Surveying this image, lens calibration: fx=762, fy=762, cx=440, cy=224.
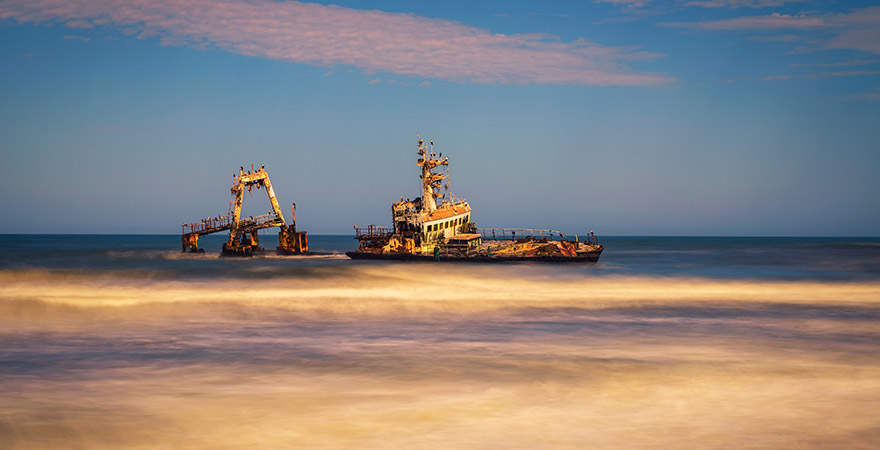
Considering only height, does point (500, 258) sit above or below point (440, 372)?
above

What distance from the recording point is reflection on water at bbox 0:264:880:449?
12.5m

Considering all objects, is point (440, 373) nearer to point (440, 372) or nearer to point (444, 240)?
point (440, 372)

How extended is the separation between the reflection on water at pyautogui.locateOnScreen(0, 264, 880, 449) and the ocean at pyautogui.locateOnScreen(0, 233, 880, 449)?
69mm

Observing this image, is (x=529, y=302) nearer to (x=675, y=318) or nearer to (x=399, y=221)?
(x=675, y=318)

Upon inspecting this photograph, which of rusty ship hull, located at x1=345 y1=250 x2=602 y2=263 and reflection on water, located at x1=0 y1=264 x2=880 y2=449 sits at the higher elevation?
rusty ship hull, located at x1=345 y1=250 x2=602 y2=263

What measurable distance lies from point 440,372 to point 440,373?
109 millimetres

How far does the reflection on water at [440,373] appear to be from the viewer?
12.5 meters

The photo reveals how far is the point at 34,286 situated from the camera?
45.9 m

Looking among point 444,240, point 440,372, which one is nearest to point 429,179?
point 444,240

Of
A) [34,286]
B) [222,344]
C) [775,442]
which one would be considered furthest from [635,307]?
[34,286]

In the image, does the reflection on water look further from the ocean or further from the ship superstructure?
the ship superstructure

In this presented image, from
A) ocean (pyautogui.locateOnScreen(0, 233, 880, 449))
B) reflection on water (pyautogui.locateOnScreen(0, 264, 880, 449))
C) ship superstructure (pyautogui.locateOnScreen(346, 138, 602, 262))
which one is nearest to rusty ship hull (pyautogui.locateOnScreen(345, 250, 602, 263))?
ship superstructure (pyautogui.locateOnScreen(346, 138, 602, 262))

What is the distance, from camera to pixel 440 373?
17406mm

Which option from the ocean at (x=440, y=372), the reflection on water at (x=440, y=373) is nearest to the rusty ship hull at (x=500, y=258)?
the ocean at (x=440, y=372)
